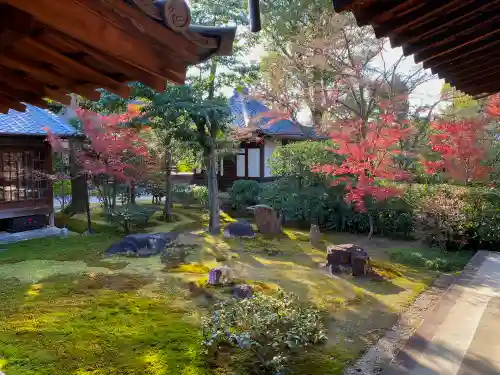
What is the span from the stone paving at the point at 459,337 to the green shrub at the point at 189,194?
1138cm

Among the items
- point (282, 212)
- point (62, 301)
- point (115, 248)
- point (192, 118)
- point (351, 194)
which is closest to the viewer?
point (62, 301)

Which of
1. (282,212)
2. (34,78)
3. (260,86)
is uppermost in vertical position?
(260,86)

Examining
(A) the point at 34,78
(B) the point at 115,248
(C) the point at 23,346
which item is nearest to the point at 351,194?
(B) the point at 115,248

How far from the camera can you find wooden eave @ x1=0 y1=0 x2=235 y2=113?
57.4 inches

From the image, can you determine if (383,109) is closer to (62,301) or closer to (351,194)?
(351,194)

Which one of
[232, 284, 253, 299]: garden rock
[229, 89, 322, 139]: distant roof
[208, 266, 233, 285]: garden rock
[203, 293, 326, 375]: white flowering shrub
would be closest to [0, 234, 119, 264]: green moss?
[208, 266, 233, 285]: garden rock

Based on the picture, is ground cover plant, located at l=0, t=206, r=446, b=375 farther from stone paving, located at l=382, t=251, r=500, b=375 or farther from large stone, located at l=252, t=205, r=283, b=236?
large stone, located at l=252, t=205, r=283, b=236

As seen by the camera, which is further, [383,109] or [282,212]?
[282,212]

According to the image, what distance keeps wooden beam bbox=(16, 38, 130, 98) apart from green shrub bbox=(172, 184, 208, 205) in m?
14.7

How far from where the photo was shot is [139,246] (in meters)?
9.77

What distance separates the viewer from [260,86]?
16.3 m

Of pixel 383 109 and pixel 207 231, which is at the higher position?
pixel 383 109

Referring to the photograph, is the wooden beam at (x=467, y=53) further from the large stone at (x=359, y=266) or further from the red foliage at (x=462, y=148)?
the red foliage at (x=462, y=148)

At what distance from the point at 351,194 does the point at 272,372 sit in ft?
23.3
